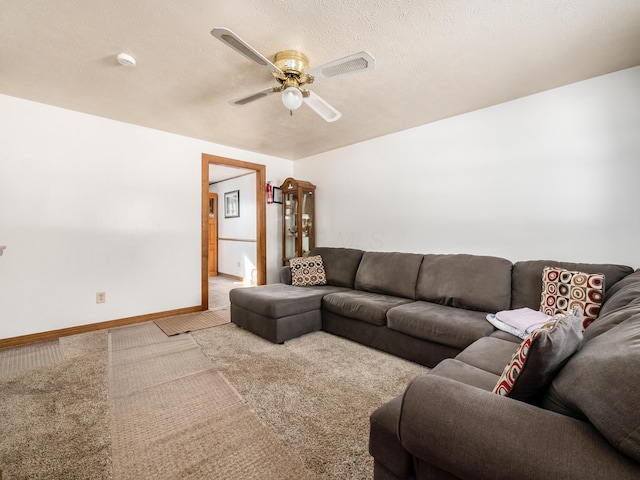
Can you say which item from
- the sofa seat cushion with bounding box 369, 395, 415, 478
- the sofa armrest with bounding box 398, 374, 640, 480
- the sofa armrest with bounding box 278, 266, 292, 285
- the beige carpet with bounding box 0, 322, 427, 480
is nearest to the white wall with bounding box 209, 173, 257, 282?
the sofa armrest with bounding box 278, 266, 292, 285

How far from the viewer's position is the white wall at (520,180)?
7.36 ft

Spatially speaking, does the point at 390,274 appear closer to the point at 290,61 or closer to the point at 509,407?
the point at 290,61

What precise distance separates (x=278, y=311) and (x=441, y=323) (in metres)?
1.44

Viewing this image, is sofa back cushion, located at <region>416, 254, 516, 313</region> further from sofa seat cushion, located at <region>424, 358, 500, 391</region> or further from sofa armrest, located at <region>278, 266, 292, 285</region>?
sofa armrest, located at <region>278, 266, 292, 285</region>

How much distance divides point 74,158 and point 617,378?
4164mm

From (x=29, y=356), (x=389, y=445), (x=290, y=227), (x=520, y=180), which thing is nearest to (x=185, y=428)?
(x=389, y=445)

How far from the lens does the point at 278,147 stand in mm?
4270

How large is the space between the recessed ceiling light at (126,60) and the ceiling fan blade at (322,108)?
1.24m

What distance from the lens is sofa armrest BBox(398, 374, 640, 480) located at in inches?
25.7

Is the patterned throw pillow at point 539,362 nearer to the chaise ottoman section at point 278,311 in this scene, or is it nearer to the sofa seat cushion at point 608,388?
the sofa seat cushion at point 608,388

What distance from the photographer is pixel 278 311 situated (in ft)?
9.10

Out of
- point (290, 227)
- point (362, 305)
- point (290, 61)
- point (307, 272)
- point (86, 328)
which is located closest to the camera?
point (290, 61)

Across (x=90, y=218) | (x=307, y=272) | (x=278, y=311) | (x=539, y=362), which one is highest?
(x=90, y=218)

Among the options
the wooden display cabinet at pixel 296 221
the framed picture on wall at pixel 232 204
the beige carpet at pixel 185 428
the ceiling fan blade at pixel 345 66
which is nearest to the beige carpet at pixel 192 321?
the beige carpet at pixel 185 428
